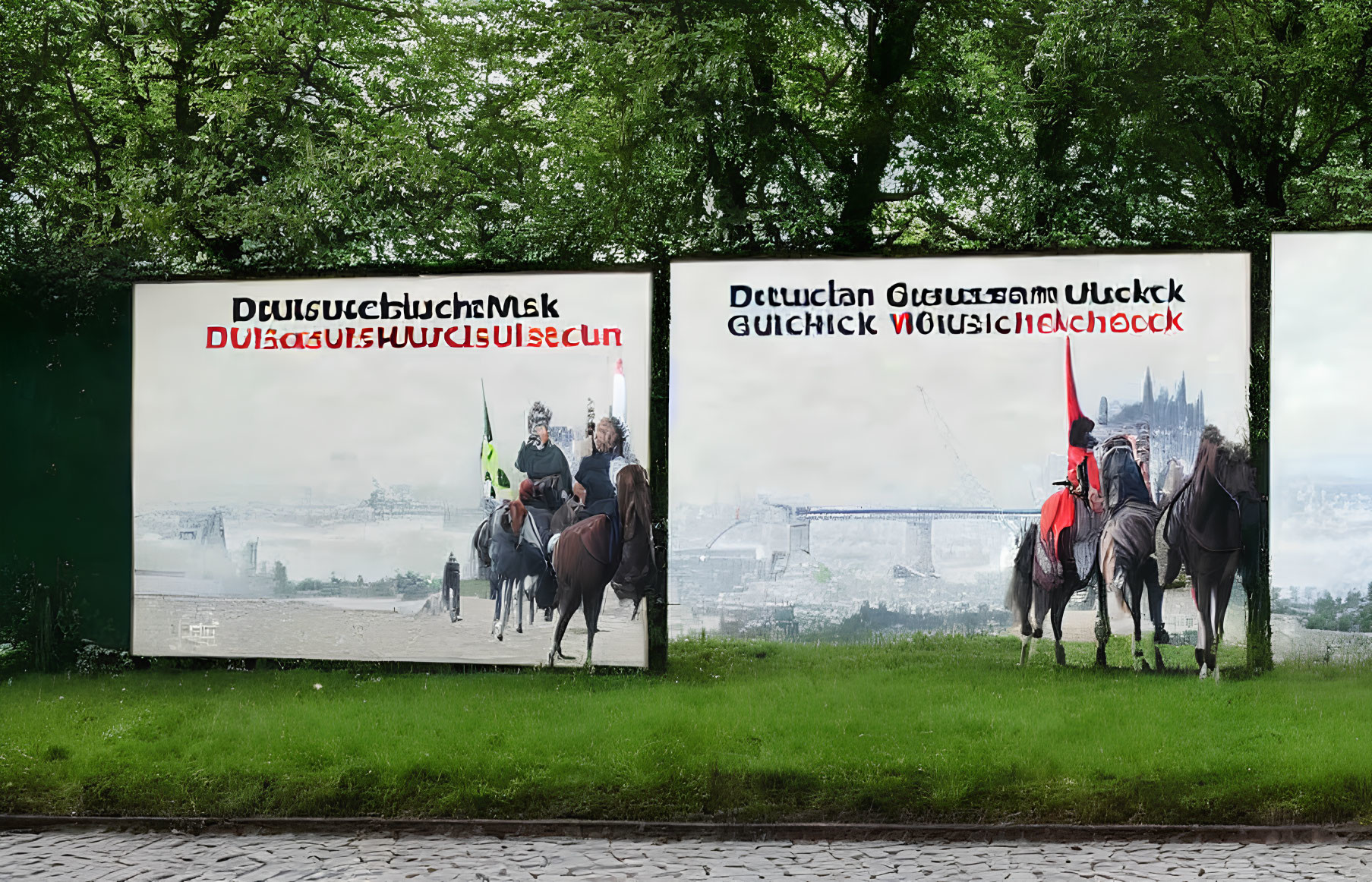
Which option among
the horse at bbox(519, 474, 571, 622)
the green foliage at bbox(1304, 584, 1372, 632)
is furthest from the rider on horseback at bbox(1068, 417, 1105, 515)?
the horse at bbox(519, 474, 571, 622)

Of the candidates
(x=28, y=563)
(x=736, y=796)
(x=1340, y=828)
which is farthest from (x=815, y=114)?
(x=28, y=563)

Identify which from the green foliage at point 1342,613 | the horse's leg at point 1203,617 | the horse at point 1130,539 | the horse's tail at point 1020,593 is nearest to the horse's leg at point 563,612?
the horse's tail at point 1020,593

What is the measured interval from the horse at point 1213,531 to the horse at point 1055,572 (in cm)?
37

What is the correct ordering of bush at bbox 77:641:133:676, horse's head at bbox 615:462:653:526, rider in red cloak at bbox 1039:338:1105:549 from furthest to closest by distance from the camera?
bush at bbox 77:641:133:676 → horse's head at bbox 615:462:653:526 → rider in red cloak at bbox 1039:338:1105:549

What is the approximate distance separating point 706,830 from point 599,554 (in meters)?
1.52

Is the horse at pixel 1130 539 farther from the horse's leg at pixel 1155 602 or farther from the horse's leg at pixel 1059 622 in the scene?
the horse's leg at pixel 1059 622

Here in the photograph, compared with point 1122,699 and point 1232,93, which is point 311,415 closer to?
point 1122,699

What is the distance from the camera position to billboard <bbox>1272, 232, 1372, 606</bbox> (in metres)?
5.88

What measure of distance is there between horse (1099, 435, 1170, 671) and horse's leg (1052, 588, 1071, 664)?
231 mm

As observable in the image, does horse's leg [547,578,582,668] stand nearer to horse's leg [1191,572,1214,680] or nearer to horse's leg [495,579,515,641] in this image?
horse's leg [495,579,515,641]

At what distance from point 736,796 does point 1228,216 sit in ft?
12.8

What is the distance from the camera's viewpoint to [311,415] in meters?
6.39

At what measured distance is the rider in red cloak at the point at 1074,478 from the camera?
5977mm

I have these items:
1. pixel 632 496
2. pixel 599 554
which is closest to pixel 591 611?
pixel 599 554
